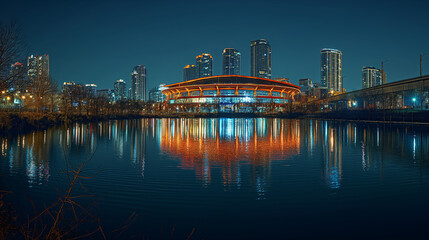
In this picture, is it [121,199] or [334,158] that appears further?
[334,158]

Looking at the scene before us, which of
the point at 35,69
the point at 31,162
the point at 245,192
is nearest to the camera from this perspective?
the point at 245,192

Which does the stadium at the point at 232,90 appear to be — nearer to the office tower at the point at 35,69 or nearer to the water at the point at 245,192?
the office tower at the point at 35,69

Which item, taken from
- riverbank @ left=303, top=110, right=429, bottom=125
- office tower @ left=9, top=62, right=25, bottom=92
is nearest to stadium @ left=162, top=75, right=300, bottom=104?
riverbank @ left=303, top=110, right=429, bottom=125

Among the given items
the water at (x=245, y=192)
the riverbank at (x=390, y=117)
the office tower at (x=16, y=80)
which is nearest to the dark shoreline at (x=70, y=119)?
the riverbank at (x=390, y=117)

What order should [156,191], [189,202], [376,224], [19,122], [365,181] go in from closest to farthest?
[376,224] < [189,202] < [156,191] < [365,181] < [19,122]

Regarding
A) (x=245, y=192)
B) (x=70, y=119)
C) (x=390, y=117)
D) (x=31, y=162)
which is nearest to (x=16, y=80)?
(x=31, y=162)

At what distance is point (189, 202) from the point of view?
8406 mm

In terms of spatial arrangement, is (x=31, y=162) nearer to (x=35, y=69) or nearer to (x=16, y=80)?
(x=16, y=80)

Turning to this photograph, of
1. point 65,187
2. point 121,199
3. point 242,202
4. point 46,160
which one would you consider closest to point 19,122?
point 46,160

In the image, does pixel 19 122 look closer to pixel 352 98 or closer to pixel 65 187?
pixel 65 187

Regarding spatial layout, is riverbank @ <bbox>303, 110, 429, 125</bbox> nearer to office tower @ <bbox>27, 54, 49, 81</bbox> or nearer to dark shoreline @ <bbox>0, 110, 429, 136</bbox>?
dark shoreline @ <bbox>0, 110, 429, 136</bbox>

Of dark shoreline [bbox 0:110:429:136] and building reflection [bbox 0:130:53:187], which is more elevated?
dark shoreline [bbox 0:110:429:136]

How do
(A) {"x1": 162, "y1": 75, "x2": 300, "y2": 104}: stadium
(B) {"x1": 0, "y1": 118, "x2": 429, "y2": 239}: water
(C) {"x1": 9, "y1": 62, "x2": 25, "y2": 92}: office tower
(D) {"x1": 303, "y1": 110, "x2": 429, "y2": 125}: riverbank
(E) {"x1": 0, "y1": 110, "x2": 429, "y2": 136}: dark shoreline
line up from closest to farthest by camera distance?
(B) {"x1": 0, "y1": 118, "x2": 429, "y2": 239}: water < (C) {"x1": 9, "y1": 62, "x2": 25, "y2": 92}: office tower < (E) {"x1": 0, "y1": 110, "x2": 429, "y2": 136}: dark shoreline < (D) {"x1": 303, "y1": 110, "x2": 429, "y2": 125}: riverbank < (A) {"x1": 162, "y1": 75, "x2": 300, "y2": 104}: stadium

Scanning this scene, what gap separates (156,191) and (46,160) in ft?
25.9
